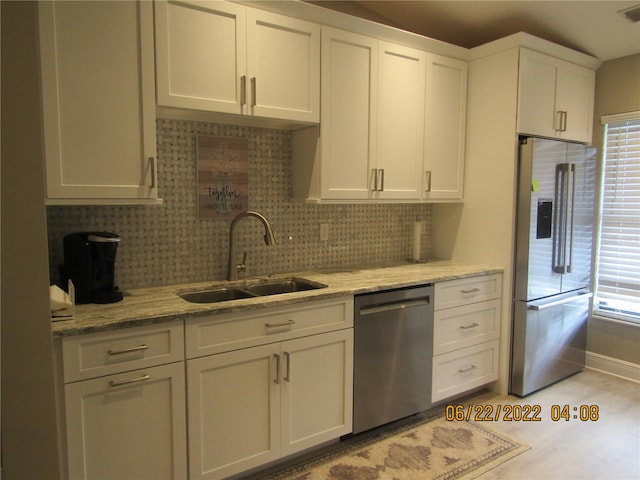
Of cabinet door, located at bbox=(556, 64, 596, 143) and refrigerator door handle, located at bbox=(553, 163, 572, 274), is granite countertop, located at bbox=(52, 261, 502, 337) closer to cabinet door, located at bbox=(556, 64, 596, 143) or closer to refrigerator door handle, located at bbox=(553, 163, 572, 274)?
refrigerator door handle, located at bbox=(553, 163, 572, 274)

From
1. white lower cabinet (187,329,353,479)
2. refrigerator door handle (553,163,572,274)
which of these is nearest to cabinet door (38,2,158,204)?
white lower cabinet (187,329,353,479)

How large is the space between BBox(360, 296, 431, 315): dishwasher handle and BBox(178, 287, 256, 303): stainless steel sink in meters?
0.62

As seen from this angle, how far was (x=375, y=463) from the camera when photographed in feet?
7.26

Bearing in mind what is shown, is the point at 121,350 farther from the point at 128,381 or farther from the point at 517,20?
the point at 517,20

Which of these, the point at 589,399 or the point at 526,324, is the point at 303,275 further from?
the point at 589,399

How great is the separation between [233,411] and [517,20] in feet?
10.1

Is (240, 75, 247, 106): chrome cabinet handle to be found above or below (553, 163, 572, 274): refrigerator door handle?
above

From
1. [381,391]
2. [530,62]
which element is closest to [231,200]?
[381,391]

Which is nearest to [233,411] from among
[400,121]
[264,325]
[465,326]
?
[264,325]

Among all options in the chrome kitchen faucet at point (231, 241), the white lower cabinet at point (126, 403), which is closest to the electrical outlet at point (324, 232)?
the chrome kitchen faucet at point (231, 241)

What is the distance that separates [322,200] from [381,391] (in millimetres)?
1139

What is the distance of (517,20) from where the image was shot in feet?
9.69

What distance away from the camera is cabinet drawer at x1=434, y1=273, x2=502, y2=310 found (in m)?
2.64

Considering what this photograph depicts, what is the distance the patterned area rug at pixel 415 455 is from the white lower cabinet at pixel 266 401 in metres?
0.13
